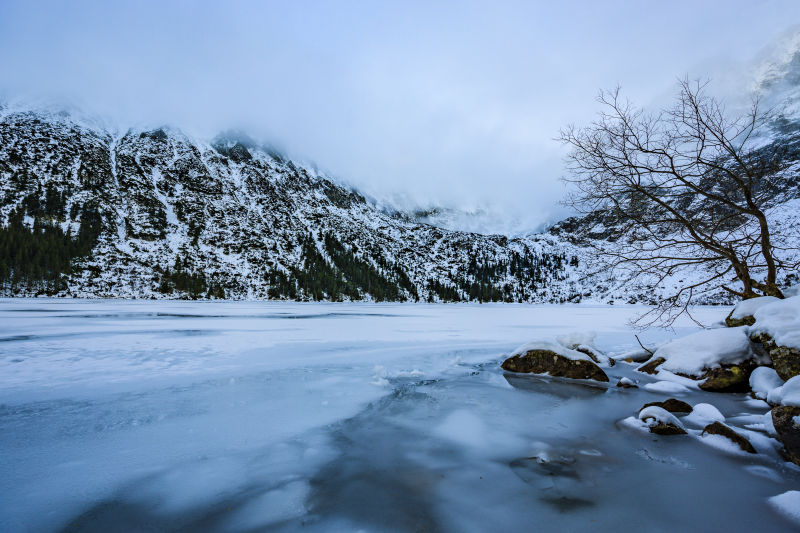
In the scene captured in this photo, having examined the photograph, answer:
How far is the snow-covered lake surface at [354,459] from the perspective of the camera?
3.13 metres

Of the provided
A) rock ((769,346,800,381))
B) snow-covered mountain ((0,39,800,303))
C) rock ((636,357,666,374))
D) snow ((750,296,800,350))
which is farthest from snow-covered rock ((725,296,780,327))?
snow-covered mountain ((0,39,800,303))

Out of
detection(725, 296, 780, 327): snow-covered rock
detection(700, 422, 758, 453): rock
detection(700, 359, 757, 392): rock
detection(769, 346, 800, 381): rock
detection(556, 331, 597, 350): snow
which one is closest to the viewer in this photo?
detection(700, 422, 758, 453): rock

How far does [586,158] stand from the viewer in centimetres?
564

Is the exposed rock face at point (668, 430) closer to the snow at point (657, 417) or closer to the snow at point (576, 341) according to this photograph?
the snow at point (657, 417)

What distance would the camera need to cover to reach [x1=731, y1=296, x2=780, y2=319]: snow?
8102 millimetres

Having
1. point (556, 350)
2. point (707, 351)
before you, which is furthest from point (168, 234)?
point (707, 351)

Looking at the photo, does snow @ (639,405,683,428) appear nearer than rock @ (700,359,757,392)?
Yes

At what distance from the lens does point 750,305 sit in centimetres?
877

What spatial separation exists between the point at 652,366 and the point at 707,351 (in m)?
1.67

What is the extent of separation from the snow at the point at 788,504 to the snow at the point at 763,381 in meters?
5.18

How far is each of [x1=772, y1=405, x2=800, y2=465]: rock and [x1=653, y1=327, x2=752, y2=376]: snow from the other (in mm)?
5118

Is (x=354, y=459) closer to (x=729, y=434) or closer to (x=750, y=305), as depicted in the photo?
(x=729, y=434)

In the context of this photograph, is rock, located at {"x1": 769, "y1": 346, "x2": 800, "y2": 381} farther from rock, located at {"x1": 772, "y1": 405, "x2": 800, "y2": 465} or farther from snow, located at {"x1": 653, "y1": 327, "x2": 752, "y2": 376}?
snow, located at {"x1": 653, "y1": 327, "x2": 752, "y2": 376}

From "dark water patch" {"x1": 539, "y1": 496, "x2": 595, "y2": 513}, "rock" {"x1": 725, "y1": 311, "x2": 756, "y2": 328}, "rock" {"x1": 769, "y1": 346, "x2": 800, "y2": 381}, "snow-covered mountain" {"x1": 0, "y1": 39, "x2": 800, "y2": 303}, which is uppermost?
"snow-covered mountain" {"x1": 0, "y1": 39, "x2": 800, "y2": 303}
